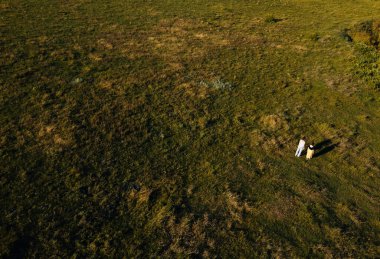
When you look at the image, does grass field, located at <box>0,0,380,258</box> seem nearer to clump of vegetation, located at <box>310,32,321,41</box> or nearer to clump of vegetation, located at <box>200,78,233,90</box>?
clump of vegetation, located at <box>200,78,233,90</box>

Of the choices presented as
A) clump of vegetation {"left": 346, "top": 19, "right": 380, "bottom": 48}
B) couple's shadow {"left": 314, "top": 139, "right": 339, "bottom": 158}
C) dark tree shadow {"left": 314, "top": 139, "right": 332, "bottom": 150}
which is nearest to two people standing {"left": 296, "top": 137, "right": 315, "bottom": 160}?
couple's shadow {"left": 314, "top": 139, "right": 339, "bottom": 158}

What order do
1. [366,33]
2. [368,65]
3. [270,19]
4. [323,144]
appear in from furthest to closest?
1. [270,19]
2. [366,33]
3. [368,65]
4. [323,144]

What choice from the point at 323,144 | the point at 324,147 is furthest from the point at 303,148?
the point at 323,144

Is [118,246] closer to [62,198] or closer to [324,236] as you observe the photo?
[62,198]

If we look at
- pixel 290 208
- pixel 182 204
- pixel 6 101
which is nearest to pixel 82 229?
pixel 182 204

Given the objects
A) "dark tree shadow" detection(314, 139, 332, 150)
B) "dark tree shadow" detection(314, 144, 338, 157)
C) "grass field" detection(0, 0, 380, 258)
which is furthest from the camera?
"dark tree shadow" detection(314, 139, 332, 150)

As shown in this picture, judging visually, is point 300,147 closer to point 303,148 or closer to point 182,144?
point 303,148
